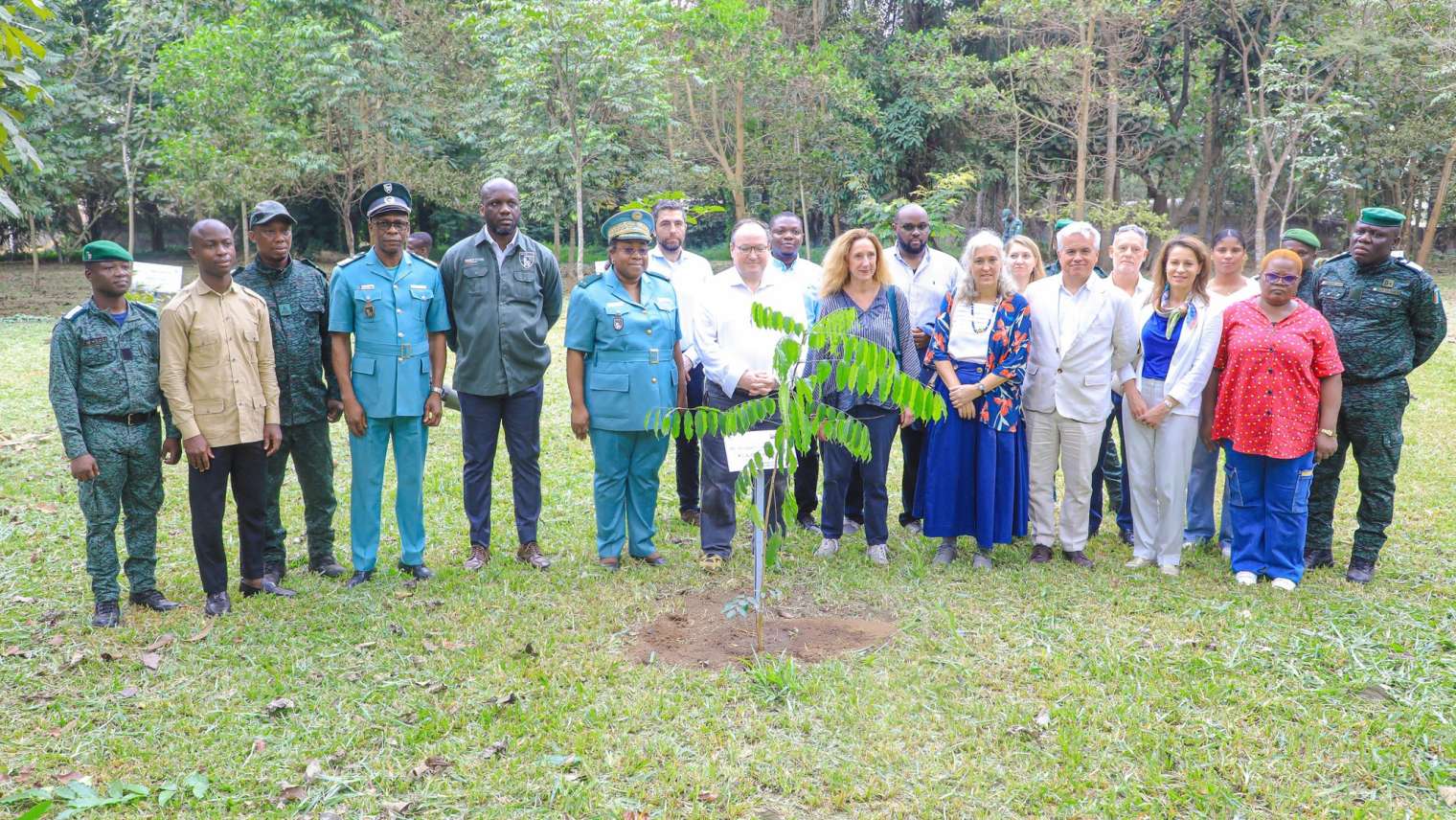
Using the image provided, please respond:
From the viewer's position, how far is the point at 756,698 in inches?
162

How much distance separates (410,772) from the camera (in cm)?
359

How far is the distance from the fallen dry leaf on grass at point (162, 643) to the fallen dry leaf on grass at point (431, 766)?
71.7 inches

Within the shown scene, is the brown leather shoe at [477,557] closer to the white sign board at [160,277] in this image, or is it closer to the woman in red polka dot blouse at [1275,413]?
the white sign board at [160,277]

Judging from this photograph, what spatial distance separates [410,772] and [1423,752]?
380cm

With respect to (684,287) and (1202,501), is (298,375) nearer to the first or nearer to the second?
(684,287)

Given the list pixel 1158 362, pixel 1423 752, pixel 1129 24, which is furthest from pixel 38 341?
pixel 1129 24

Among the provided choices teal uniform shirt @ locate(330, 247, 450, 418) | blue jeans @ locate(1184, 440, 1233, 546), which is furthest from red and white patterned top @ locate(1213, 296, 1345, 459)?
teal uniform shirt @ locate(330, 247, 450, 418)

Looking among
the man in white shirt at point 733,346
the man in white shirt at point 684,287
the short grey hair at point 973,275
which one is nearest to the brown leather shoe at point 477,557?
the man in white shirt at point 733,346

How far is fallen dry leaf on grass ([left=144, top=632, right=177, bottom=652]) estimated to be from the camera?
4590 mm

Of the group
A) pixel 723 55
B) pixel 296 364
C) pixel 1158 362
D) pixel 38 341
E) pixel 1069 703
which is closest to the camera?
pixel 1069 703

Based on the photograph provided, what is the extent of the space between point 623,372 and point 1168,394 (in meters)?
3.10

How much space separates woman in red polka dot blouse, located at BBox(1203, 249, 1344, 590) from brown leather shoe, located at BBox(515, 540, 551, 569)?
3988mm

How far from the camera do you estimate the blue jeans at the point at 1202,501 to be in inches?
238

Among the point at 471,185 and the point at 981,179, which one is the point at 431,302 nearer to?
the point at 471,185
